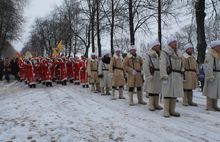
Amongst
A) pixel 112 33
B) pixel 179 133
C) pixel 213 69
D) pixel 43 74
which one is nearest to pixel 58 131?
pixel 179 133

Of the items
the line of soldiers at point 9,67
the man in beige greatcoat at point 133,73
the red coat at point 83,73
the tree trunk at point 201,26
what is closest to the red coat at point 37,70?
the red coat at point 83,73

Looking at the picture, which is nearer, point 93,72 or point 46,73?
point 93,72

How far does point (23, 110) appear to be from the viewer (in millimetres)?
11984

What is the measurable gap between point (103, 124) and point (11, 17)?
30392 mm

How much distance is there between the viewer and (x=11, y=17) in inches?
1480

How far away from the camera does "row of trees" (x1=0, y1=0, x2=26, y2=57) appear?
108 ft

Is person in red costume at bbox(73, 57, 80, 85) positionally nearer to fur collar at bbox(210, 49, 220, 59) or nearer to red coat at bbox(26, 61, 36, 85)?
red coat at bbox(26, 61, 36, 85)

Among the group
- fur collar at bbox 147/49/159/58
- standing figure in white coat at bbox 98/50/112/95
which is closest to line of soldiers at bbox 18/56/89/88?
standing figure in white coat at bbox 98/50/112/95

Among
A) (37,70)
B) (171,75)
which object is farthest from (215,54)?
(37,70)

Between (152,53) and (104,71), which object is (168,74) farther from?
(104,71)

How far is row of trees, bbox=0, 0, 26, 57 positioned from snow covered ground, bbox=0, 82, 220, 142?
21.4m

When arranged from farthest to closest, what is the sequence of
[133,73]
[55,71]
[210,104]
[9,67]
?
[9,67] → [55,71] → [133,73] → [210,104]

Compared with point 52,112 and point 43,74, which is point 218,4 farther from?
point 52,112

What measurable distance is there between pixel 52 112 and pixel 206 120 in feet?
14.0
